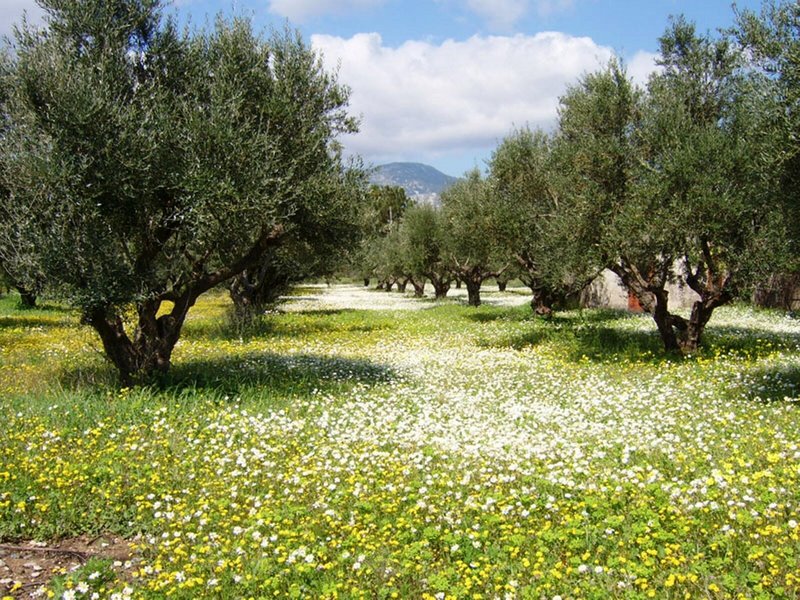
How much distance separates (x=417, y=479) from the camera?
326 inches

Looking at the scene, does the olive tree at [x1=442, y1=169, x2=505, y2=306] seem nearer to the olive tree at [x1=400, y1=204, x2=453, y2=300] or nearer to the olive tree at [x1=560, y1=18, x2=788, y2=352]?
the olive tree at [x1=400, y1=204, x2=453, y2=300]

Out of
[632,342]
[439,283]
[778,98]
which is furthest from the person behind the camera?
[439,283]

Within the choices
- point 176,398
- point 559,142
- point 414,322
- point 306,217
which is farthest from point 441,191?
point 176,398

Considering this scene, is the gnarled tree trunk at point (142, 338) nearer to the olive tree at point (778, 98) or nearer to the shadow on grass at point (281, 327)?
the shadow on grass at point (281, 327)

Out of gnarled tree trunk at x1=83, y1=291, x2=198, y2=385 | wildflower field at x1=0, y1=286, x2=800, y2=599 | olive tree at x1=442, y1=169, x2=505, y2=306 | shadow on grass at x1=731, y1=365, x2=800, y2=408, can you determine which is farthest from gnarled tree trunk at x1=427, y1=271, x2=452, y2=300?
shadow on grass at x1=731, y1=365, x2=800, y2=408

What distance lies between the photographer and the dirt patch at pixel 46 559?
6479 millimetres

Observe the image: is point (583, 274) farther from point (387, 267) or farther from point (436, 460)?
point (387, 267)

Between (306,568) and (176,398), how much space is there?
7786 millimetres

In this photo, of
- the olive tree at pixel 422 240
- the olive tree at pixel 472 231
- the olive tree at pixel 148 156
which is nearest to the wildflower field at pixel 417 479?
the olive tree at pixel 148 156

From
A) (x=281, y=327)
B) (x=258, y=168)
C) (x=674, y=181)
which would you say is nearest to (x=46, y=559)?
(x=258, y=168)

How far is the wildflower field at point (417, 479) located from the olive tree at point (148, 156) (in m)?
2.42

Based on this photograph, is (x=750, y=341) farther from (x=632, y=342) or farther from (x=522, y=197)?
(x=522, y=197)

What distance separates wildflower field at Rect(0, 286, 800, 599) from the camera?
236 inches

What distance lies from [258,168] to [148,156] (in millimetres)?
2192
